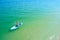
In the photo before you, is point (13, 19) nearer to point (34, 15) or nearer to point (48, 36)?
point (34, 15)

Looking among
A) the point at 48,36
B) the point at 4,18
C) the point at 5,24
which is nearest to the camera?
the point at 48,36

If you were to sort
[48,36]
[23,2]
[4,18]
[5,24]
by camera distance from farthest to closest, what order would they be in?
[23,2]
[4,18]
[5,24]
[48,36]

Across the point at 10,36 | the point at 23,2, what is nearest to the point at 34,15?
the point at 23,2

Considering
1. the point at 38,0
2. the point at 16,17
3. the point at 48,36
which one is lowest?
the point at 48,36

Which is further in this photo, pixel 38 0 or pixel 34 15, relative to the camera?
pixel 38 0

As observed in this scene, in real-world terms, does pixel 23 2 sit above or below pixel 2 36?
above

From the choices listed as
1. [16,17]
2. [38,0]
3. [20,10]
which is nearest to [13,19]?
[16,17]

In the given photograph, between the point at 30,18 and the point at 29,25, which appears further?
the point at 30,18
